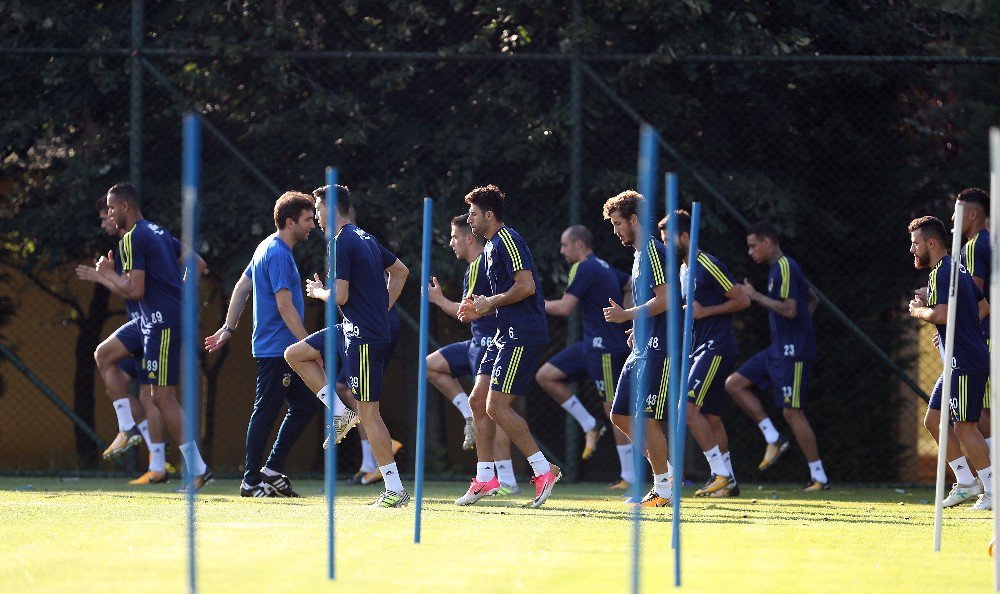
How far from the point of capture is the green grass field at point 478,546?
5.99m

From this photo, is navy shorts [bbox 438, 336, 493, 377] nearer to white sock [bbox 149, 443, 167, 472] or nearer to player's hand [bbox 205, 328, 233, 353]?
player's hand [bbox 205, 328, 233, 353]

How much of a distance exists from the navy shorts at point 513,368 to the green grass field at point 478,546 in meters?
0.81

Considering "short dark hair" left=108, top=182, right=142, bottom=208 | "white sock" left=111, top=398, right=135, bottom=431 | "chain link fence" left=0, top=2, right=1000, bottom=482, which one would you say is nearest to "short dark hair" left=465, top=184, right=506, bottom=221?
"chain link fence" left=0, top=2, right=1000, bottom=482

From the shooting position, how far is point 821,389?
46.2ft

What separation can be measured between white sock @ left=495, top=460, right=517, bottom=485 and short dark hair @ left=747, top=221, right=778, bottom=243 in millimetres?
3099

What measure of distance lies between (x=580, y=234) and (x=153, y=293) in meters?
3.48

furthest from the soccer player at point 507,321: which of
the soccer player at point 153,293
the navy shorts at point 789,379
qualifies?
the navy shorts at point 789,379

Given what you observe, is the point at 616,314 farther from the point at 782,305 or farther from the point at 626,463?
the point at 782,305

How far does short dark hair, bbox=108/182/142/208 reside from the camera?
11.7 metres

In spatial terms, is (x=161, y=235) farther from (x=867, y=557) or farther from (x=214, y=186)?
(x=867, y=557)

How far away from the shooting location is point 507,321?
32.7 feet

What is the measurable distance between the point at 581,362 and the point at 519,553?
5.81 m

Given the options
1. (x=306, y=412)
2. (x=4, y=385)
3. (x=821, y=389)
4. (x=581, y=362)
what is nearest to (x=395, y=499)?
(x=306, y=412)

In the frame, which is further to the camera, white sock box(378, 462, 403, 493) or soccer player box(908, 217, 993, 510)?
soccer player box(908, 217, 993, 510)
